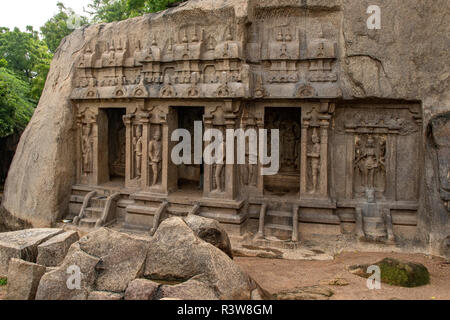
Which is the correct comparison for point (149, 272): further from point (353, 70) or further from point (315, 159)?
point (353, 70)

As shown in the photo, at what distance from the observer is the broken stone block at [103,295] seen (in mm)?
4297

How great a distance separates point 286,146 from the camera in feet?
34.0

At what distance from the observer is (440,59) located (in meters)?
8.00

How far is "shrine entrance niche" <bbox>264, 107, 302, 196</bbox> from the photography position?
33.5 ft

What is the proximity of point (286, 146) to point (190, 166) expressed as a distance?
310 cm

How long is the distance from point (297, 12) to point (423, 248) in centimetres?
614

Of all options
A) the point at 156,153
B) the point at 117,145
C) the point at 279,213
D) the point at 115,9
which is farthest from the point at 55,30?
the point at 279,213

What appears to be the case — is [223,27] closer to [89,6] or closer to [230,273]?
[230,273]

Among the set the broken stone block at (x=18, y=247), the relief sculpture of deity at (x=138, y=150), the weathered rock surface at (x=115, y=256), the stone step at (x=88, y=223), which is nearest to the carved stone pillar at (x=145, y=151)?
the relief sculpture of deity at (x=138, y=150)

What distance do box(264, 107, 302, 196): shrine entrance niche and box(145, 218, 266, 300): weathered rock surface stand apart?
5.68 metres

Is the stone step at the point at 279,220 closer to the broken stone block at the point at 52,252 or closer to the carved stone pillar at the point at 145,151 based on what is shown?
the carved stone pillar at the point at 145,151

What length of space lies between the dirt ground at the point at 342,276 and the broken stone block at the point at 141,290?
2.04 metres

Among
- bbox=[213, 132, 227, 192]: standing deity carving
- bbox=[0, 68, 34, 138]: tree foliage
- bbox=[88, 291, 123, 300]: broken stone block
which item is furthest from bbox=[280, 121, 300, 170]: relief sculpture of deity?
bbox=[0, 68, 34, 138]: tree foliage

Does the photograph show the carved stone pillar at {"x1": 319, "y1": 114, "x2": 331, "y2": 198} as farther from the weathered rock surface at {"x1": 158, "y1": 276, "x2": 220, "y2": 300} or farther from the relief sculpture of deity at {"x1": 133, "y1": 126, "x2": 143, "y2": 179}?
the weathered rock surface at {"x1": 158, "y1": 276, "x2": 220, "y2": 300}
